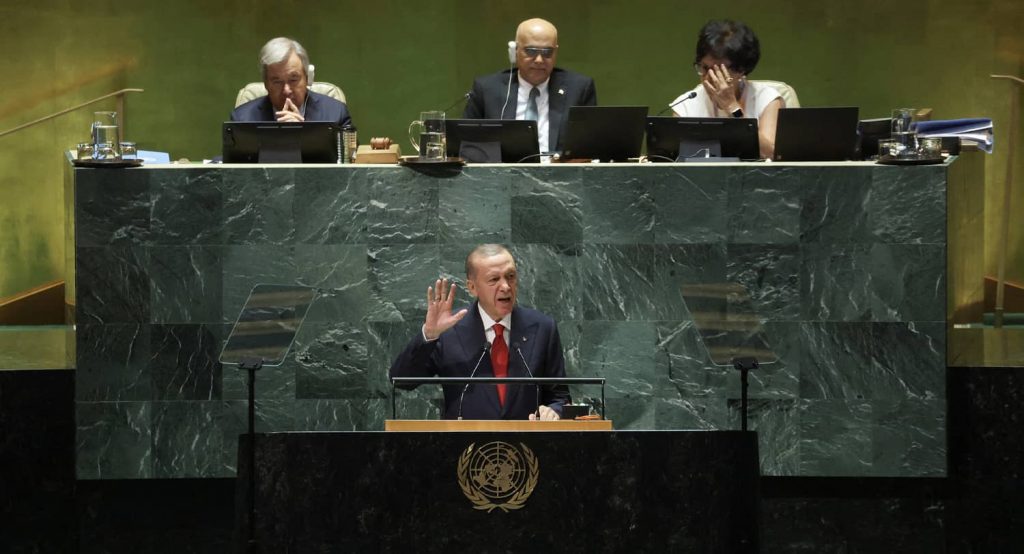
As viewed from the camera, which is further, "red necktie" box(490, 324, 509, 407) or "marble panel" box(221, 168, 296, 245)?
"marble panel" box(221, 168, 296, 245)

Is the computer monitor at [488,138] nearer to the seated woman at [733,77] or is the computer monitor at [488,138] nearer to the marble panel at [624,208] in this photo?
the marble panel at [624,208]

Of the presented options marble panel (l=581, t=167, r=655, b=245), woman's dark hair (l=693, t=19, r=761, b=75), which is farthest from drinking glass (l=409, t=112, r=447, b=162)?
woman's dark hair (l=693, t=19, r=761, b=75)

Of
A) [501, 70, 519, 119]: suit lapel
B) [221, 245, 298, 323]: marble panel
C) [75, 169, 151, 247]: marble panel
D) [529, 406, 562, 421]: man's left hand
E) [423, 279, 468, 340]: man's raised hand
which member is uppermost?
[501, 70, 519, 119]: suit lapel

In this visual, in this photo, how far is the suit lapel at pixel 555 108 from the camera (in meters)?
6.58

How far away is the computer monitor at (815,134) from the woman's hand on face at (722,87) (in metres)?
0.80

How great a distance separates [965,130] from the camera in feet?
19.2

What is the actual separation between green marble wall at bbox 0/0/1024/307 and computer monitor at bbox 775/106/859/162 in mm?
3231


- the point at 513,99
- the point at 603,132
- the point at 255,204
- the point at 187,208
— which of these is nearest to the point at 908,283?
the point at 603,132

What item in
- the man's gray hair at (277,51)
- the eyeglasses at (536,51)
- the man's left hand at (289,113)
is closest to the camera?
the man's left hand at (289,113)

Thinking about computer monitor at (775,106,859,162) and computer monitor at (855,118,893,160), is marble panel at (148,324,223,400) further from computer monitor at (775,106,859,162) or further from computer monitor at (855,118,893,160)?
computer monitor at (855,118,893,160)

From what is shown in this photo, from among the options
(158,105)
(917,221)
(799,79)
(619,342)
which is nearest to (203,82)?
(158,105)

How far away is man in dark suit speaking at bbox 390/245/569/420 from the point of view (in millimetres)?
4691

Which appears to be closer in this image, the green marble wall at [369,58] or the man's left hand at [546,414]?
the man's left hand at [546,414]

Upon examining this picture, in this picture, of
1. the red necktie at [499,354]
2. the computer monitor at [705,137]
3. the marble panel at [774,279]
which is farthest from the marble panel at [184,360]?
the marble panel at [774,279]
